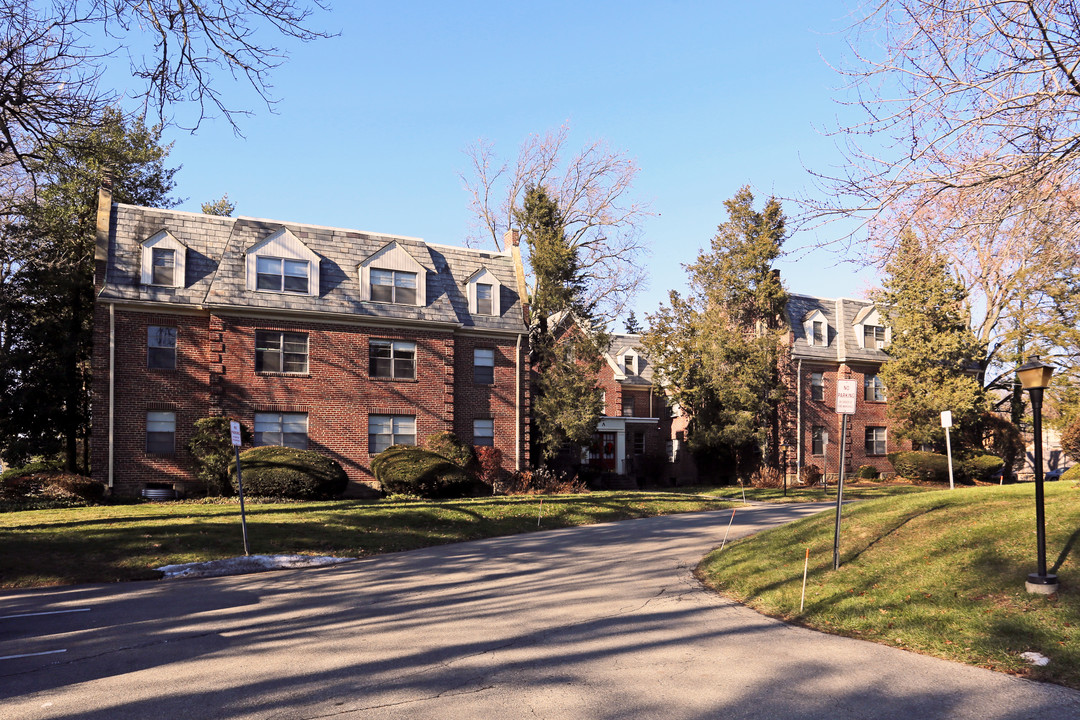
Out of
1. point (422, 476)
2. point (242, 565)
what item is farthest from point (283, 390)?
point (242, 565)

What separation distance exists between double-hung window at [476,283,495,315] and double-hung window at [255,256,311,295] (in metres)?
7.04

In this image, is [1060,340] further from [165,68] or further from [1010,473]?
[1010,473]

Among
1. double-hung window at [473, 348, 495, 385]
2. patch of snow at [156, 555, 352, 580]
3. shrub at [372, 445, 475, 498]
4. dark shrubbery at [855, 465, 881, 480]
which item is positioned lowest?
dark shrubbery at [855, 465, 881, 480]

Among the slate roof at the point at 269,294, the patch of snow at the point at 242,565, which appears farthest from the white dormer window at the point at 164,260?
the patch of snow at the point at 242,565

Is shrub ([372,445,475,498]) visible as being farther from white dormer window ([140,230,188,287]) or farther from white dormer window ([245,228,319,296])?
white dormer window ([140,230,188,287])

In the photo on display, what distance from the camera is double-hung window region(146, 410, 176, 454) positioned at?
24.6 meters

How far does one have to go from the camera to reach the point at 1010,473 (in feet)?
132

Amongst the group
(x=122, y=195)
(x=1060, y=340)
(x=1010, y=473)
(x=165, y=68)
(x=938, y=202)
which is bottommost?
(x=1010, y=473)

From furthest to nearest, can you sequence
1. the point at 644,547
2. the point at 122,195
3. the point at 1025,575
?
1. the point at 122,195
2. the point at 644,547
3. the point at 1025,575

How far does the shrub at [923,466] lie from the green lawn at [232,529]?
1780 centimetres

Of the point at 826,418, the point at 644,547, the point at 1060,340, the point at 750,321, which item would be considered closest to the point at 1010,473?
the point at 826,418

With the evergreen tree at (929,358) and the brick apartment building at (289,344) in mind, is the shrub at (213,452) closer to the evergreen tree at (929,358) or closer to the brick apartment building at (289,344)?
the brick apartment building at (289,344)

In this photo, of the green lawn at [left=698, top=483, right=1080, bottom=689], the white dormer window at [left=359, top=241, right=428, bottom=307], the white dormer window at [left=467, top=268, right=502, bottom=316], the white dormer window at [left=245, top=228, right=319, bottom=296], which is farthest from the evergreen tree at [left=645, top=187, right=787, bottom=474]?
the green lawn at [left=698, top=483, right=1080, bottom=689]

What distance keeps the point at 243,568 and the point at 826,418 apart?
109 feet
